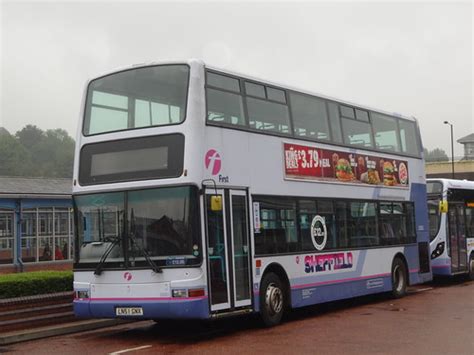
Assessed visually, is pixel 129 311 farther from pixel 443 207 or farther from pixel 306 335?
pixel 443 207

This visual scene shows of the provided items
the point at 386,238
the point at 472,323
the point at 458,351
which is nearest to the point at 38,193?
the point at 386,238

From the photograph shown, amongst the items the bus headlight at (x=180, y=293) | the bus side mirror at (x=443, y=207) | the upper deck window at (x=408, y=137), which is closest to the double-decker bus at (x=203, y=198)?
the bus headlight at (x=180, y=293)

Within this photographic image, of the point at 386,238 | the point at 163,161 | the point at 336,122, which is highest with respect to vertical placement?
the point at 336,122

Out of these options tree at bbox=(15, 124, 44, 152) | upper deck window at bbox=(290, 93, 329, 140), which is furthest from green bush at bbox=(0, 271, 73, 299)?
tree at bbox=(15, 124, 44, 152)

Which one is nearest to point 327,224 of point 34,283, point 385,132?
point 385,132

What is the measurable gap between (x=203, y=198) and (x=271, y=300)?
2.57 meters

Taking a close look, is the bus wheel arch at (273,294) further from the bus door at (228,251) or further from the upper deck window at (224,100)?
the upper deck window at (224,100)

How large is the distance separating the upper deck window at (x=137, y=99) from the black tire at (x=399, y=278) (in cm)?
814

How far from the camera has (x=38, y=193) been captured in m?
26.0

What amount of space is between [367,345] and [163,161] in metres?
4.24

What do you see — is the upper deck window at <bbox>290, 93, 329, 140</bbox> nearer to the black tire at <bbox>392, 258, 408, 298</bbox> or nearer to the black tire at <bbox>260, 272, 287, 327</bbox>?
the black tire at <bbox>260, 272, 287, 327</bbox>

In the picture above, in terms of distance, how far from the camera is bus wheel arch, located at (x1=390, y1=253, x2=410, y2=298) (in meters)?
17.4

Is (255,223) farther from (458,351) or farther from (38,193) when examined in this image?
(38,193)

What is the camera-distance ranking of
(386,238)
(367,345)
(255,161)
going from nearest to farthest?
(367,345), (255,161), (386,238)
